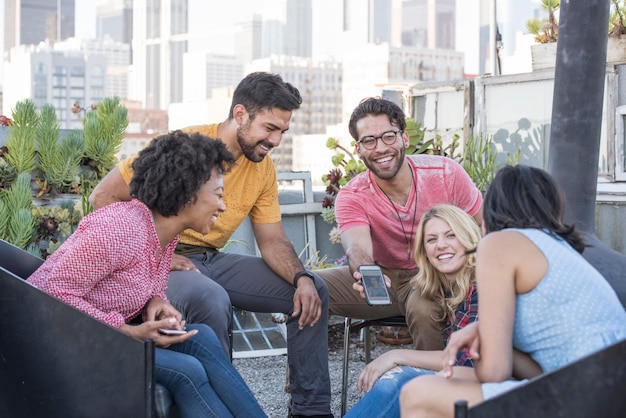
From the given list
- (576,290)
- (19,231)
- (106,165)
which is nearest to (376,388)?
(576,290)

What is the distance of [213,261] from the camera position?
145 inches

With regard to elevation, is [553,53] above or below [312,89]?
below

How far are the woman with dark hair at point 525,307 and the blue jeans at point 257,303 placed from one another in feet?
3.61

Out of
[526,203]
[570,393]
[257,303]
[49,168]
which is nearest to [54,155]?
[49,168]

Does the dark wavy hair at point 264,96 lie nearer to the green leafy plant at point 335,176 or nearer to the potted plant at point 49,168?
the potted plant at point 49,168

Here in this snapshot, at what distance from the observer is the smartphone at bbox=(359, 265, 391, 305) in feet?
10.7

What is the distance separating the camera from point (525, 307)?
2.20 meters

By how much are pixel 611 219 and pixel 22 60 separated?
158134 mm

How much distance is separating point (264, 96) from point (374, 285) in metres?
0.91

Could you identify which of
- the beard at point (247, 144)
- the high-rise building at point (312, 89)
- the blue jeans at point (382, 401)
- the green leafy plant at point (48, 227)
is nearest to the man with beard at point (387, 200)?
the beard at point (247, 144)

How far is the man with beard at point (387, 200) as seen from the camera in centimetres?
378

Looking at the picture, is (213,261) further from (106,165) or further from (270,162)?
(106,165)

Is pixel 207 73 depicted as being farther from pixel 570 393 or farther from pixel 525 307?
pixel 570 393

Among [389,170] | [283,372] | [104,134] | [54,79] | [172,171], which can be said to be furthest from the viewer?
[54,79]
